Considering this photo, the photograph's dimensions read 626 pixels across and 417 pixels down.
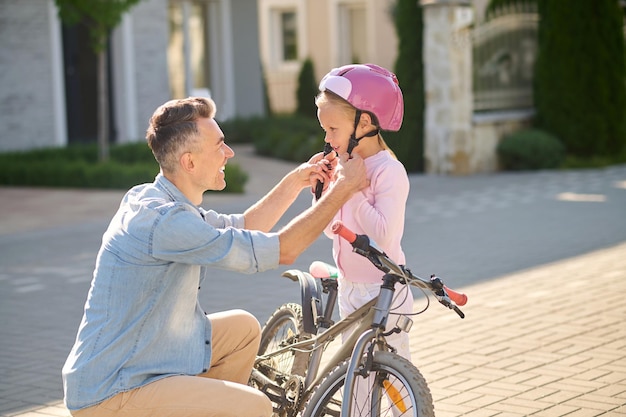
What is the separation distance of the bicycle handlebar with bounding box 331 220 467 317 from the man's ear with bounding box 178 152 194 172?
21.9 inches

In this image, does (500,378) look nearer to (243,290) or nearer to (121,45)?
(243,290)

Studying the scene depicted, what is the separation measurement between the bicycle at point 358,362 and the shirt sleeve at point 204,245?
0.92 feet

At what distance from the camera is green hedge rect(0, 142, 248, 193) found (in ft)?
49.4

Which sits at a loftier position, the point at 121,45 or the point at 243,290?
the point at 121,45

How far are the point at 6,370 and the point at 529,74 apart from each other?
14716 millimetres

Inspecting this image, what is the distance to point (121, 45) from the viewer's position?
779 inches

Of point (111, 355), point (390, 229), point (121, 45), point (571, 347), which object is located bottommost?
point (571, 347)

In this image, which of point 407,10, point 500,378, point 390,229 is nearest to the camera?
point 390,229

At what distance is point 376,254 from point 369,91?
64cm

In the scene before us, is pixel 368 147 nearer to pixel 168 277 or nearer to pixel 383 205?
pixel 383 205

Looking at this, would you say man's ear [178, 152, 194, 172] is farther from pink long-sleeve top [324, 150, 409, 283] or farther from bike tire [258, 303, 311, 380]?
bike tire [258, 303, 311, 380]

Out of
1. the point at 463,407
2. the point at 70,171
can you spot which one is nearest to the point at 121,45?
the point at 70,171

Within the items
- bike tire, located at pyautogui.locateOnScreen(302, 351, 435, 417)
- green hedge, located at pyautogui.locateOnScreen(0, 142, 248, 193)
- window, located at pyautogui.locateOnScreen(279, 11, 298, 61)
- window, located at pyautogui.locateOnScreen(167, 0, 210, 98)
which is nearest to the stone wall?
green hedge, located at pyautogui.locateOnScreen(0, 142, 248, 193)

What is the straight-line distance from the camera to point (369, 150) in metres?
4.08
